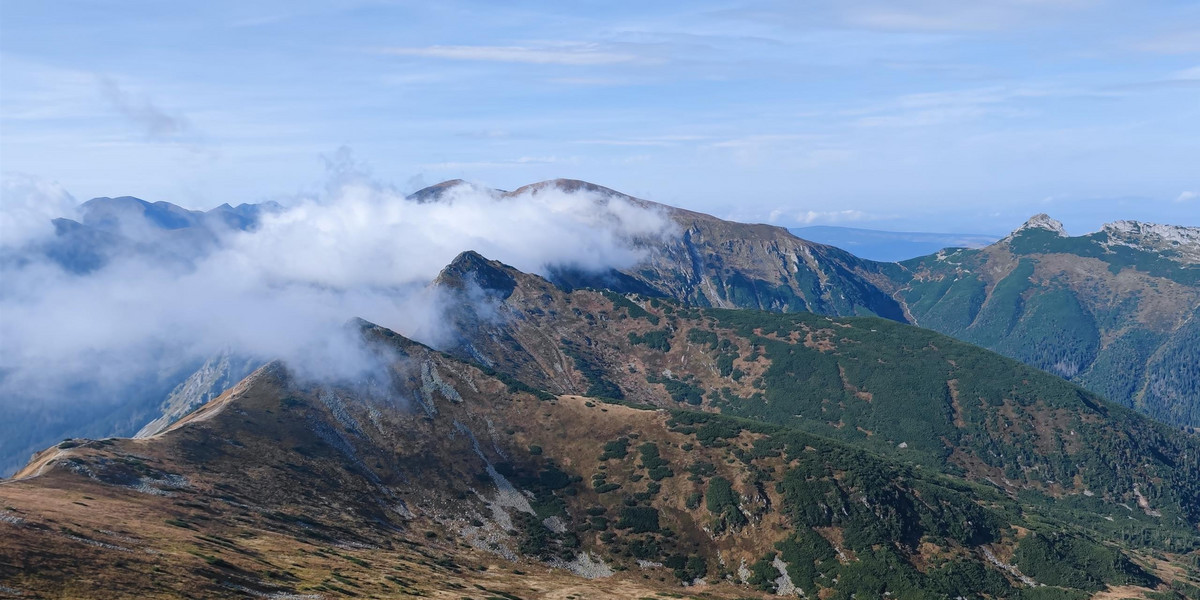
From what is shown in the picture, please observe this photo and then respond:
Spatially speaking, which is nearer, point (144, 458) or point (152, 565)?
point (152, 565)

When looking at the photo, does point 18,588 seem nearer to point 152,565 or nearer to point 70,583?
point 70,583

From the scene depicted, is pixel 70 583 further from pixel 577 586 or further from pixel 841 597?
pixel 841 597

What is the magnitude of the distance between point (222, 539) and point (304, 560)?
17.1m

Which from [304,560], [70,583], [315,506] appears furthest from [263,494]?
[70,583]

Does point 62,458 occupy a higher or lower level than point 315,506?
higher

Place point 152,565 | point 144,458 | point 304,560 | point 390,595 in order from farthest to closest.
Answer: point 144,458 → point 304,560 → point 390,595 → point 152,565

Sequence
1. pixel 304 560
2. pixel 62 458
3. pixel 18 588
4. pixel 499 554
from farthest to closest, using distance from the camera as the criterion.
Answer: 1. pixel 499 554
2. pixel 62 458
3. pixel 304 560
4. pixel 18 588

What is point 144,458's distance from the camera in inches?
7352

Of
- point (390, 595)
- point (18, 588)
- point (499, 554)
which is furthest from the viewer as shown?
point (499, 554)

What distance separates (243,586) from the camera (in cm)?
11406

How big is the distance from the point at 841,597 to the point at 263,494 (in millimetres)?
145706

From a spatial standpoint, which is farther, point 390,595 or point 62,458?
point 62,458

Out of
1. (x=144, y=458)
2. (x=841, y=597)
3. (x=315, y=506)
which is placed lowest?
(x=841, y=597)

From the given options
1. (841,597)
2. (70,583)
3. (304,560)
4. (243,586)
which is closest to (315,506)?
(304,560)
